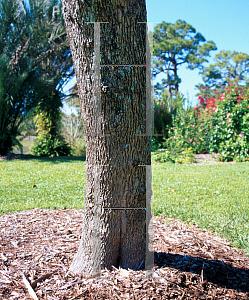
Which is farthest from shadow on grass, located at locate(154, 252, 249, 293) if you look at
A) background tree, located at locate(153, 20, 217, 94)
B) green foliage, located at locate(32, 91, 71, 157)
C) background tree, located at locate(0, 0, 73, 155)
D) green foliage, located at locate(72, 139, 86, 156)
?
background tree, located at locate(153, 20, 217, 94)

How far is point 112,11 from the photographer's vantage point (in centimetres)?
160

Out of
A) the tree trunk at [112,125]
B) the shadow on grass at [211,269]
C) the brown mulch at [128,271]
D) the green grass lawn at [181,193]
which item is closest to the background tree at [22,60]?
the green grass lawn at [181,193]

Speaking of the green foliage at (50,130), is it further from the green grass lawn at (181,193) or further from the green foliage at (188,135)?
the green foliage at (188,135)

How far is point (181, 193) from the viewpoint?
434 cm

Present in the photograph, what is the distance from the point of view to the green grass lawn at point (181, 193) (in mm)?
3138

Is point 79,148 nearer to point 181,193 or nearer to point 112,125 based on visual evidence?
point 181,193


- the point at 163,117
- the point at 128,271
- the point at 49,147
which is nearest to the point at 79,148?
the point at 49,147

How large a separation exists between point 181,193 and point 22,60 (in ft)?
25.9

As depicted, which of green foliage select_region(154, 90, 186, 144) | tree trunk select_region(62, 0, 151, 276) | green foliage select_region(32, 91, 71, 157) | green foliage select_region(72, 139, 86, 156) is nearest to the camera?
tree trunk select_region(62, 0, 151, 276)

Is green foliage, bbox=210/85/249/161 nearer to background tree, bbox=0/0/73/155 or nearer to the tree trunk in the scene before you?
background tree, bbox=0/0/73/155

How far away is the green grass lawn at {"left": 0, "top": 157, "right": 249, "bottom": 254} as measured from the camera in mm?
3138

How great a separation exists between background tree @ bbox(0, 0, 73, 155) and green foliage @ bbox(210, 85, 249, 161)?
19.2 ft

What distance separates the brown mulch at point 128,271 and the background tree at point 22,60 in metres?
7.51

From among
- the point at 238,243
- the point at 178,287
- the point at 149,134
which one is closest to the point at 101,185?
the point at 149,134
